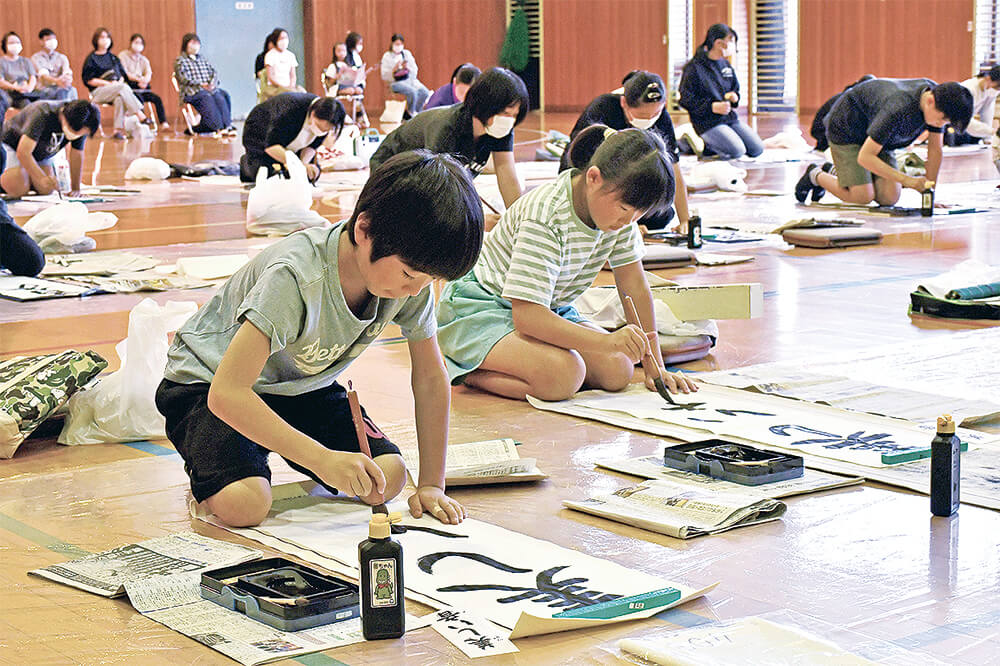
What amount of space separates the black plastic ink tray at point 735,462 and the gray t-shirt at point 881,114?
5440mm

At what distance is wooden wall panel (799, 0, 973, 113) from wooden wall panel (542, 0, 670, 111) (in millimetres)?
2488

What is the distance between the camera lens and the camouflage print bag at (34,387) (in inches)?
130

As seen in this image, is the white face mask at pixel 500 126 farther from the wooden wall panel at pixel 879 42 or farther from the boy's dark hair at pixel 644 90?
the wooden wall panel at pixel 879 42

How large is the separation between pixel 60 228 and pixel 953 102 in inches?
191

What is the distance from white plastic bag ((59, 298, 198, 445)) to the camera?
344 centimetres

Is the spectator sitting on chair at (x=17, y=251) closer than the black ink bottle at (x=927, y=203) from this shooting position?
Yes

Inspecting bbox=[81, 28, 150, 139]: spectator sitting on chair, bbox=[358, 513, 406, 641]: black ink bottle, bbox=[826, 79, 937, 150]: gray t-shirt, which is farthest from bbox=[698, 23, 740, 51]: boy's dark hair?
bbox=[358, 513, 406, 641]: black ink bottle

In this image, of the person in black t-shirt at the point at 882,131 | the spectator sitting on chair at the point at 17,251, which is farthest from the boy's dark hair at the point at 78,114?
the person in black t-shirt at the point at 882,131

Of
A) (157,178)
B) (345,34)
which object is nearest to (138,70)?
(345,34)

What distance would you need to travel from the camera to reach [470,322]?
3.96 m

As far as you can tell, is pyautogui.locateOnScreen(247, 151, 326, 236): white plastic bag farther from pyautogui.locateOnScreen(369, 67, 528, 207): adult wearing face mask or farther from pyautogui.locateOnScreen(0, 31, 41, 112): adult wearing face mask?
pyautogui.locateOnScreen(0, 31, 41, 112): adult wearing face mask

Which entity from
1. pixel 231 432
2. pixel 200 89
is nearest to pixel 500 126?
pixel 231 432

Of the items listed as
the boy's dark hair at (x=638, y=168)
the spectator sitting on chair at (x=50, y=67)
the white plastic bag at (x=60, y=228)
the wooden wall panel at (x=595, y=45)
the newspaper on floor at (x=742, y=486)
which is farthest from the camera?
the wooden wall panel at (x=595, y=45)

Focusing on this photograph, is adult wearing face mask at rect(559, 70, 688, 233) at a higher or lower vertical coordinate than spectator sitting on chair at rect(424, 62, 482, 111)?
lower
